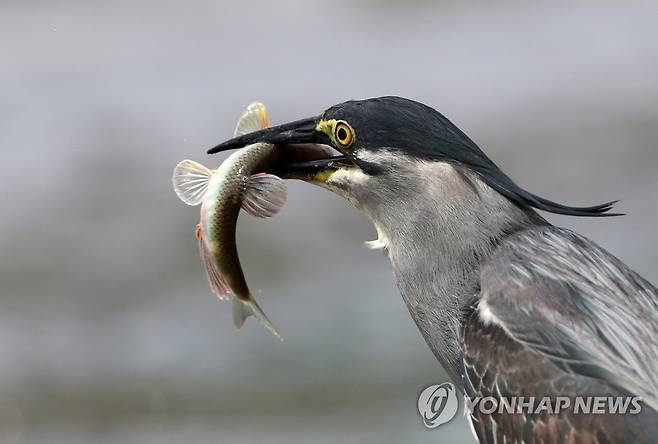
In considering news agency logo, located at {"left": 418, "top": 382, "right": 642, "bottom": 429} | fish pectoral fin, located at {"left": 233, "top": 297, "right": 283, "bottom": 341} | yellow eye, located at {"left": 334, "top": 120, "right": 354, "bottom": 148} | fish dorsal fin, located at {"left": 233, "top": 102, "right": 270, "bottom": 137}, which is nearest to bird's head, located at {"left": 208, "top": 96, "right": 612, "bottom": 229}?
yellow eye, located at {"left": 334, "top": 120, "right": 354, "bottom": 148}

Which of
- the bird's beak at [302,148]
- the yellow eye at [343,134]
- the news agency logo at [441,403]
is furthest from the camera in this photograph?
the news agency logo at [441,403]

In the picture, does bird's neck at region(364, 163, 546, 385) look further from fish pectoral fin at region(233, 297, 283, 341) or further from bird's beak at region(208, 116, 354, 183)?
fish pectoral fin at region(233, 297, 283, 341)

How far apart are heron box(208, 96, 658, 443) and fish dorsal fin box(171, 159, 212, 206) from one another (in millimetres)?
175

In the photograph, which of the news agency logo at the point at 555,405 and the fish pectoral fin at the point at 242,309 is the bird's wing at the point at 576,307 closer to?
the news agency logo at the point at 555,405

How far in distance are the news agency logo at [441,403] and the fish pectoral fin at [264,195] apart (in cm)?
121

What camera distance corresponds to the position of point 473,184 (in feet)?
16.2

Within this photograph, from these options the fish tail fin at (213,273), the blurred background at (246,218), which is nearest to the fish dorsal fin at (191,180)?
the fish tail fin at (213,273)

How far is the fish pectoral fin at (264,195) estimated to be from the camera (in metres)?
4.88

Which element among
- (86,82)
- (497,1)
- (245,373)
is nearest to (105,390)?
(245,373)

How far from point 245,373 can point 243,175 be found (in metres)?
4.90

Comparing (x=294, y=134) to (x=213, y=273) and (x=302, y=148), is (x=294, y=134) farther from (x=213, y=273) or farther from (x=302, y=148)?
(x=213, y=273)

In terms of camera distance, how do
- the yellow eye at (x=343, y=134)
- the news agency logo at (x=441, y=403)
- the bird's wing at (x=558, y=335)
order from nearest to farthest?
the bird's wing at (x=558, y=335), the yellow eye at (x=343, y=134), the news agency logo at (x=441, y=403)

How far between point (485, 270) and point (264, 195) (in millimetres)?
859

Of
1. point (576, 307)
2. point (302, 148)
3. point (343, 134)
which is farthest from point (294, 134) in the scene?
point (576, 307)
